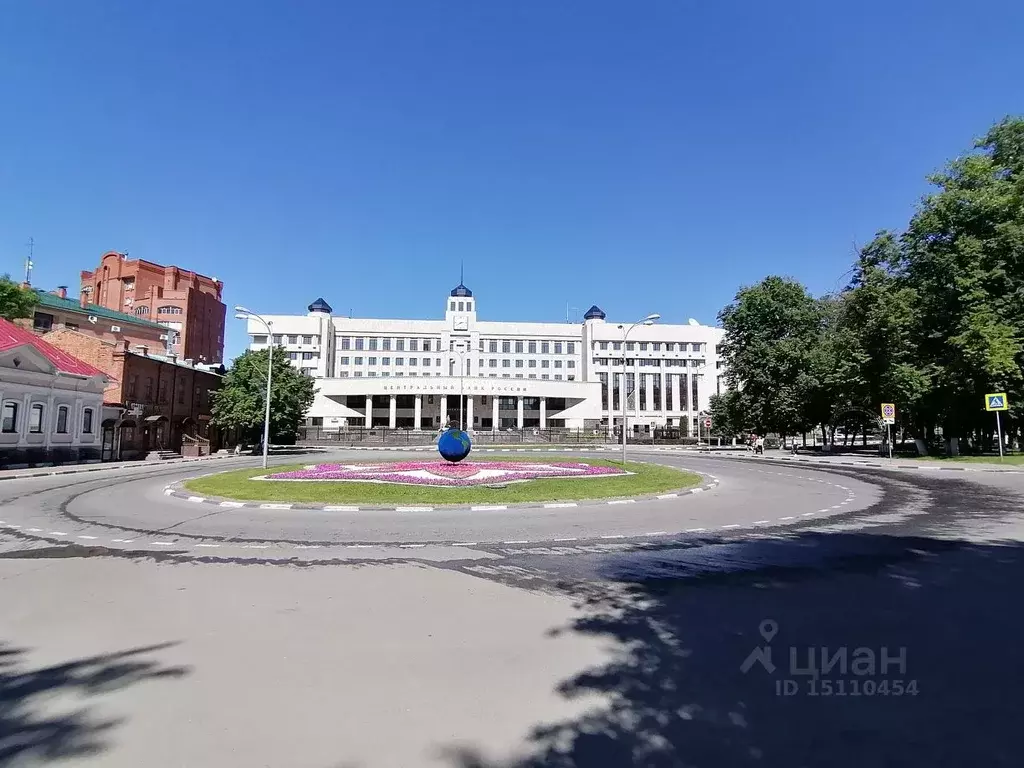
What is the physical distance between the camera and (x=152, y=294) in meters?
92.9

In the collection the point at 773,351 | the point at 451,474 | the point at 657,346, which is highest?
the point at 657,346

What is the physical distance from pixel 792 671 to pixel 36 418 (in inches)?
1611

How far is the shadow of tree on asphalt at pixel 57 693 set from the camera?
3.60m

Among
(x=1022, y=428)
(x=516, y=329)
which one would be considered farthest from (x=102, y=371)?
(x=516, y=329)

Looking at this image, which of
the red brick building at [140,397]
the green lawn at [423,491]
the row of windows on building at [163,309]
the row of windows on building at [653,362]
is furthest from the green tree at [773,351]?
the row of windows on building at [163,309]

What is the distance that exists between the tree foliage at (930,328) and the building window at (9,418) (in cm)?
5247

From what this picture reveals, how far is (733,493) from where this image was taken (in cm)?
1919

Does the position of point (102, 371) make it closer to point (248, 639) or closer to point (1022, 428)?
point (248, 639)

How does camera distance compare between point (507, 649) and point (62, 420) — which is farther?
point (62, 420)

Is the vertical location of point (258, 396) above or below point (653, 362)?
below

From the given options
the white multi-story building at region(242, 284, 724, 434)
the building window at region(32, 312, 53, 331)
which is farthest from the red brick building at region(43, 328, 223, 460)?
the white multi-story building at region(242, 284, 724, 434)

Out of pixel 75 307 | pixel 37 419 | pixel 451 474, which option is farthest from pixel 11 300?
pixel 451 474

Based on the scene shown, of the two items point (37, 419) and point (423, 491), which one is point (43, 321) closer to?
point (37, 419)

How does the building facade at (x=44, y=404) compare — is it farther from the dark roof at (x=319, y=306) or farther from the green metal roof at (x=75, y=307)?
the dark roof at (x=319, y=306)
